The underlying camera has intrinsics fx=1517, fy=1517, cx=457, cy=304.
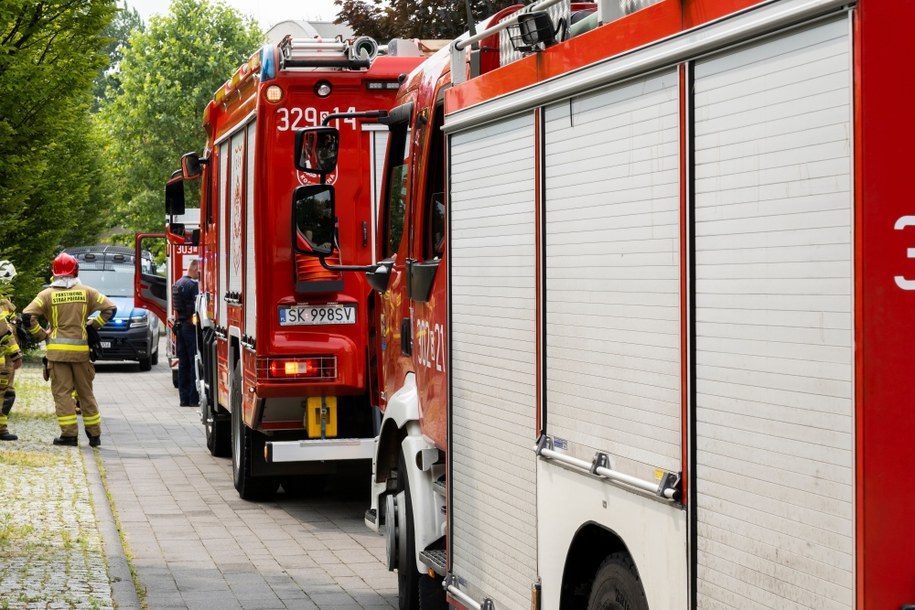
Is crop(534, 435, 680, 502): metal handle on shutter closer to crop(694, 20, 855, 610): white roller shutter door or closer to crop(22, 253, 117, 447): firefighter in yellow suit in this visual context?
crop(694, 20, 855, 610): white roller shutter door

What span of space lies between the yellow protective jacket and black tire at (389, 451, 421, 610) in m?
8.85

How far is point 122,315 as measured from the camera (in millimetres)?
29688

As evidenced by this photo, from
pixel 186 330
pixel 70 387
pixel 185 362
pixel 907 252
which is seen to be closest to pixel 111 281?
pixel 185 362

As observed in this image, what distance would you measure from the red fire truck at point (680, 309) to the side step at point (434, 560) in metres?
0.03

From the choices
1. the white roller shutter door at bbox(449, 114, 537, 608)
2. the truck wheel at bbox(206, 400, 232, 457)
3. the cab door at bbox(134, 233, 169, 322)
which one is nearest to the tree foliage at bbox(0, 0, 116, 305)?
the truck wheel at bbox(206, 400, 232, 457)

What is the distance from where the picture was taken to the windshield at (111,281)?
31.6 metres

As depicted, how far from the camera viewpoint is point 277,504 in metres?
12.4

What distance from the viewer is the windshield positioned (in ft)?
104

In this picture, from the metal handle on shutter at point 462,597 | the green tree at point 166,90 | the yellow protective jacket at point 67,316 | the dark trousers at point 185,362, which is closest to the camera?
the metal handle on shutter at point 462,597

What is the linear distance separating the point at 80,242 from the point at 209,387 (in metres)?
35.8

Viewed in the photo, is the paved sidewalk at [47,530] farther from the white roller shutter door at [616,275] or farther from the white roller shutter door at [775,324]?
the white roller shutter door at [775,324]

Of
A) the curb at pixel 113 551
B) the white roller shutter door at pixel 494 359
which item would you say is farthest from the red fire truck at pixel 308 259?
the white roller shutter door at pixel 494 359

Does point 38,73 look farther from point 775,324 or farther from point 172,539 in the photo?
point 775,324

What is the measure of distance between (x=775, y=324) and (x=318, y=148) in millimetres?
5175
